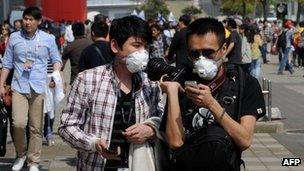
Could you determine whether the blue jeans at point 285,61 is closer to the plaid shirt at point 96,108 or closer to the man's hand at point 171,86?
the plaid shirt at point 96,108

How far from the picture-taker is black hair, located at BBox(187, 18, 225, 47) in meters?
3.61

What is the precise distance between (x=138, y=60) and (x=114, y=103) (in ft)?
0.92

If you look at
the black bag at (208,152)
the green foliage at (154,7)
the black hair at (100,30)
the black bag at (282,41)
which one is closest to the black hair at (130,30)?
the black bag at (208,152)

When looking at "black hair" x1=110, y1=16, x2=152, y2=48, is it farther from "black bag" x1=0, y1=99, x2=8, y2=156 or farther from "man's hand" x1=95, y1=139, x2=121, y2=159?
"black bag" x1=0, y1=99, x2=8, y2=156

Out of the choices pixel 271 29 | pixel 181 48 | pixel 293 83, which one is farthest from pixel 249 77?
pixel 271 29

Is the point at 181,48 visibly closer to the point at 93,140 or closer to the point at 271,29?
the point at 93,140

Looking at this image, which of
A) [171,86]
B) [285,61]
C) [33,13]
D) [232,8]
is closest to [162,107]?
[171,86]

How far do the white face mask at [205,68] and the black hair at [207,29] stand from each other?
0.16 meters

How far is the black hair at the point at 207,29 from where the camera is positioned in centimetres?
361

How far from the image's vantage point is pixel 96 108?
4.20 meters

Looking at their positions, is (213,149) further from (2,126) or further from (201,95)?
(2,126)

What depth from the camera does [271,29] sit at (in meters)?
41.6

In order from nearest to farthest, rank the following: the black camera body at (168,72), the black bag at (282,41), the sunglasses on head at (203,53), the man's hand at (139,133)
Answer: the sunglasses on head at (203,53)
the black camera body at (168,72)
the man's hand at (139,133)
the black bag at (282,41)

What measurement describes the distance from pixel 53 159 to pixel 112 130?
5.52 metres
